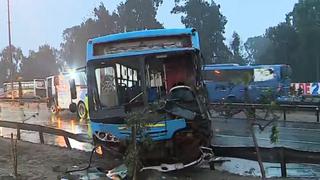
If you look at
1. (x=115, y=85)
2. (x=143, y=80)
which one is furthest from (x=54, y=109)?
(x=143, y=80)

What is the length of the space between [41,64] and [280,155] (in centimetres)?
11278

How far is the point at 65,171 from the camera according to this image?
10539mm

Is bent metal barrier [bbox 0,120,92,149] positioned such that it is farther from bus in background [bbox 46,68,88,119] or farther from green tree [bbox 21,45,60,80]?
green tree [bbox 21,45,60,80]

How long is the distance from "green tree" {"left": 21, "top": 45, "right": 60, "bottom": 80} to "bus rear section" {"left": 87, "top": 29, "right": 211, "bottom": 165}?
104593mm

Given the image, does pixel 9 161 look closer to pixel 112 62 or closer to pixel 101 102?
pixel 101 102

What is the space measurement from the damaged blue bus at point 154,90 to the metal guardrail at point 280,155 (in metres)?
0.78

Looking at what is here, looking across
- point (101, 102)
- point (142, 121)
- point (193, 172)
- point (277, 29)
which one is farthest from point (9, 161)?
point (277, 29)

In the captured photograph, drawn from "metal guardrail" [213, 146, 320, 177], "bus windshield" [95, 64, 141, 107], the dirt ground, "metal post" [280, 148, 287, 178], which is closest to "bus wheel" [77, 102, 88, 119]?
the dirt ground

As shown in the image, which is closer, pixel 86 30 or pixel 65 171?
pixel 65 171

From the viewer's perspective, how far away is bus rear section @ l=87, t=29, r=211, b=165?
9.78m

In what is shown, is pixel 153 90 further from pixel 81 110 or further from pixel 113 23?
pixel 113 23

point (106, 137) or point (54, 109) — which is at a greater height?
point (106, 137)

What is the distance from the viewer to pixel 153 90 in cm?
1050

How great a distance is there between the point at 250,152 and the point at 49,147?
266 inches
